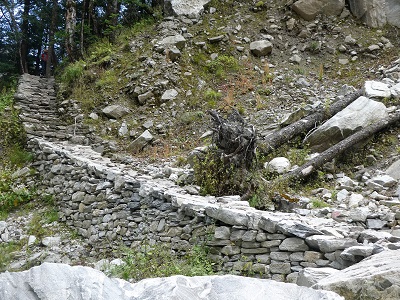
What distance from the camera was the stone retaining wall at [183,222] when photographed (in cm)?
448

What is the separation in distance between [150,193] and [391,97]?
21.1ft

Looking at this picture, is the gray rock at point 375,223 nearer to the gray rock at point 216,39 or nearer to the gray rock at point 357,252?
the gray rock at point 357,252

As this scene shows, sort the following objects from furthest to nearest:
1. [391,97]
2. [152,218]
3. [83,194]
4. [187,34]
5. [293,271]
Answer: [187,34], [391,97], [83,194], [152,218], [293,271]

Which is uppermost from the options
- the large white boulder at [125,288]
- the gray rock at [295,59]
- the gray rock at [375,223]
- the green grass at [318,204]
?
the gray rock at [295,59]

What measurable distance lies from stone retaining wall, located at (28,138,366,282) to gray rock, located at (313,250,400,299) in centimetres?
109

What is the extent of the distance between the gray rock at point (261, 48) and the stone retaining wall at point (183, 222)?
7153 mm

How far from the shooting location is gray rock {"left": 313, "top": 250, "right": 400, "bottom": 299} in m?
2.64

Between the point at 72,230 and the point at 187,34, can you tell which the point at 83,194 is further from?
the point at 187,34

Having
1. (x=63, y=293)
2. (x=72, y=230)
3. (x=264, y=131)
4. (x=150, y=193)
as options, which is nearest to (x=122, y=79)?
(x=264, y=131)

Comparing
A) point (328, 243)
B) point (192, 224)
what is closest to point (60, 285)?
point (328, 243)

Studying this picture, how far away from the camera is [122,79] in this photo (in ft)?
→ 40.4

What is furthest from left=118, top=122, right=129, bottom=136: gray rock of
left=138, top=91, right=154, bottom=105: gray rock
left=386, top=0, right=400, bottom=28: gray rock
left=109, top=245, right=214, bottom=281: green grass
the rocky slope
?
left=386, top=0, right=400, bottom=28: gray rock

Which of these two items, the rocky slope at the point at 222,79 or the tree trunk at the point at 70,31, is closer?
the rocky slope at the point at 222,79

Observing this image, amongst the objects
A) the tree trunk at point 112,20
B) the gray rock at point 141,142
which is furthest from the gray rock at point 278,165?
the tree trunk at point 112,20
